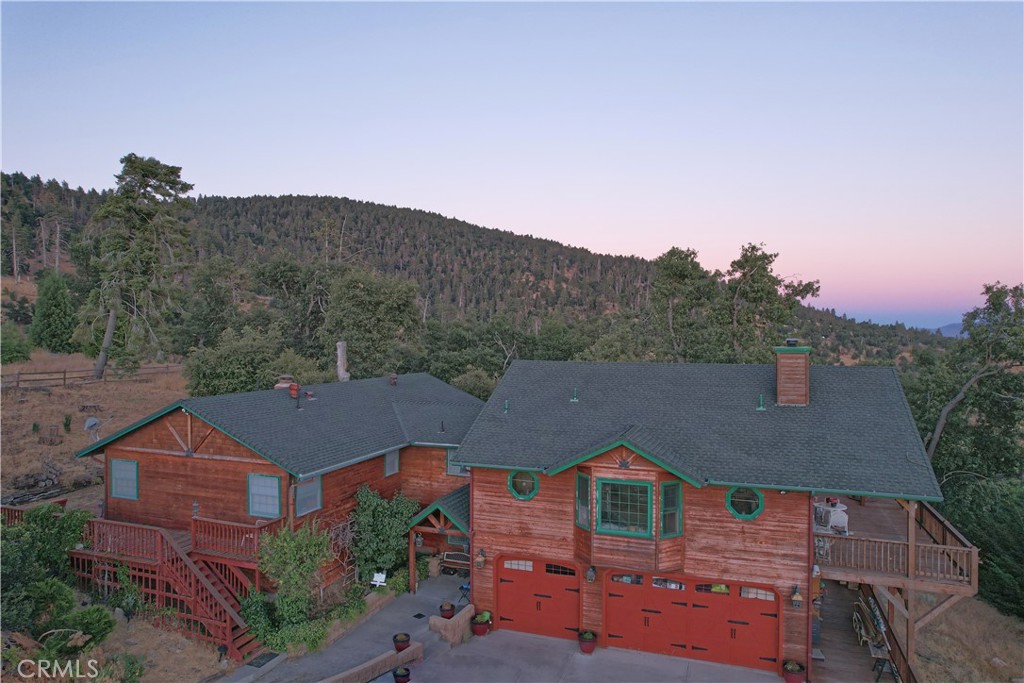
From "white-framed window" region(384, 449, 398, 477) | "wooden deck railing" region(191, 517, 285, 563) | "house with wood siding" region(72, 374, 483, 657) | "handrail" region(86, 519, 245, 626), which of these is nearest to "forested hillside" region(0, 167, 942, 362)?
"white-framed window" region(384, 449, 398, 477)

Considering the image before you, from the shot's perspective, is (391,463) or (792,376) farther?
(391,463)

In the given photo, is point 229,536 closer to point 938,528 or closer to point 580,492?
point 580,492

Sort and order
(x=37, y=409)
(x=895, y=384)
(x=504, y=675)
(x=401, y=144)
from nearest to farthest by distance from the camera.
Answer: (x=504, y=675) < (x=895, y=384) < (x=37, y=409) < (x=401, y=144)

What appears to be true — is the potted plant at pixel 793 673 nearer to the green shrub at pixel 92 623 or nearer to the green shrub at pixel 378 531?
the green shrub at pixel 378 531

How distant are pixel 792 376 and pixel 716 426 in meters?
2.41

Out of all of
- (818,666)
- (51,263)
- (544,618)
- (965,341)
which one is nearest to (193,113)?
(544,618)

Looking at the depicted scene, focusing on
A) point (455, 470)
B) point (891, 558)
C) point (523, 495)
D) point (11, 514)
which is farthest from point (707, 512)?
point (11, 514)

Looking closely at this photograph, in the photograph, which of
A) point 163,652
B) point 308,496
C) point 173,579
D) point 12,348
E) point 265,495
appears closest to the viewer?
point 163,652

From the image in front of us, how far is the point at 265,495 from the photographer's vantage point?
15000 mm

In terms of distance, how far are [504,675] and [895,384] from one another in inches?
472

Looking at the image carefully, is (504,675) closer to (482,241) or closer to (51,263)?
(51,263)

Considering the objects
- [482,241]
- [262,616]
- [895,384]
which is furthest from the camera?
[482,241]

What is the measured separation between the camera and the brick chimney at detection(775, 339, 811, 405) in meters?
14.8

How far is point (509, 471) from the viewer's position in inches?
590
